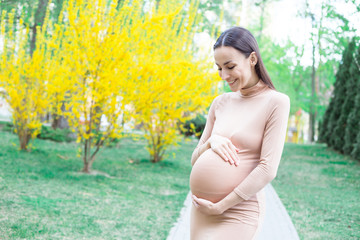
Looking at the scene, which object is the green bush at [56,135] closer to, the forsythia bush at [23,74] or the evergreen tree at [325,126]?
the forsythia bush at [23,74]

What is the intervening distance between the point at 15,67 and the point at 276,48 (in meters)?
16.2

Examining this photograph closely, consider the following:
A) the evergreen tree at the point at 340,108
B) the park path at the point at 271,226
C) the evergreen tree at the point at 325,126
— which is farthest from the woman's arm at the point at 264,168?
the evergreen tree at the point at 325,126

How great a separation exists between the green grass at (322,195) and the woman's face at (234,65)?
372cm

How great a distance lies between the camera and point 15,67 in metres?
8.66

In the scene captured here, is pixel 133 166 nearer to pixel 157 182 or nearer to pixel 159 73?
pixel 157 182

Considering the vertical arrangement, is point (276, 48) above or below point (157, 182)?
above

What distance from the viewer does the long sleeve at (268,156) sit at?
1699 mm

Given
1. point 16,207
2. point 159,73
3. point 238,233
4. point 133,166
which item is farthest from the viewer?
point 133,166

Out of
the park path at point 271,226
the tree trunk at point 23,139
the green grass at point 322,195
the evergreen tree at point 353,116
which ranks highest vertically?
the evergreen tree at point 353,116

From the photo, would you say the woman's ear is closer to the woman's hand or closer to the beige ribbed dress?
the beige ribbed dress

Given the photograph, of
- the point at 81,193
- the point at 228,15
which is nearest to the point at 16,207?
the point at 81,193

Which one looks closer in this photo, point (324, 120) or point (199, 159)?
point (199, 159)

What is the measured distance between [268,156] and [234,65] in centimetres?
46

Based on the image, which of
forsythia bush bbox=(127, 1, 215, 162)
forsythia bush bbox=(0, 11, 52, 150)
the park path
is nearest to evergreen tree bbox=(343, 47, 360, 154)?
forsythia bush bbox=(127, 1, 215, 162)
